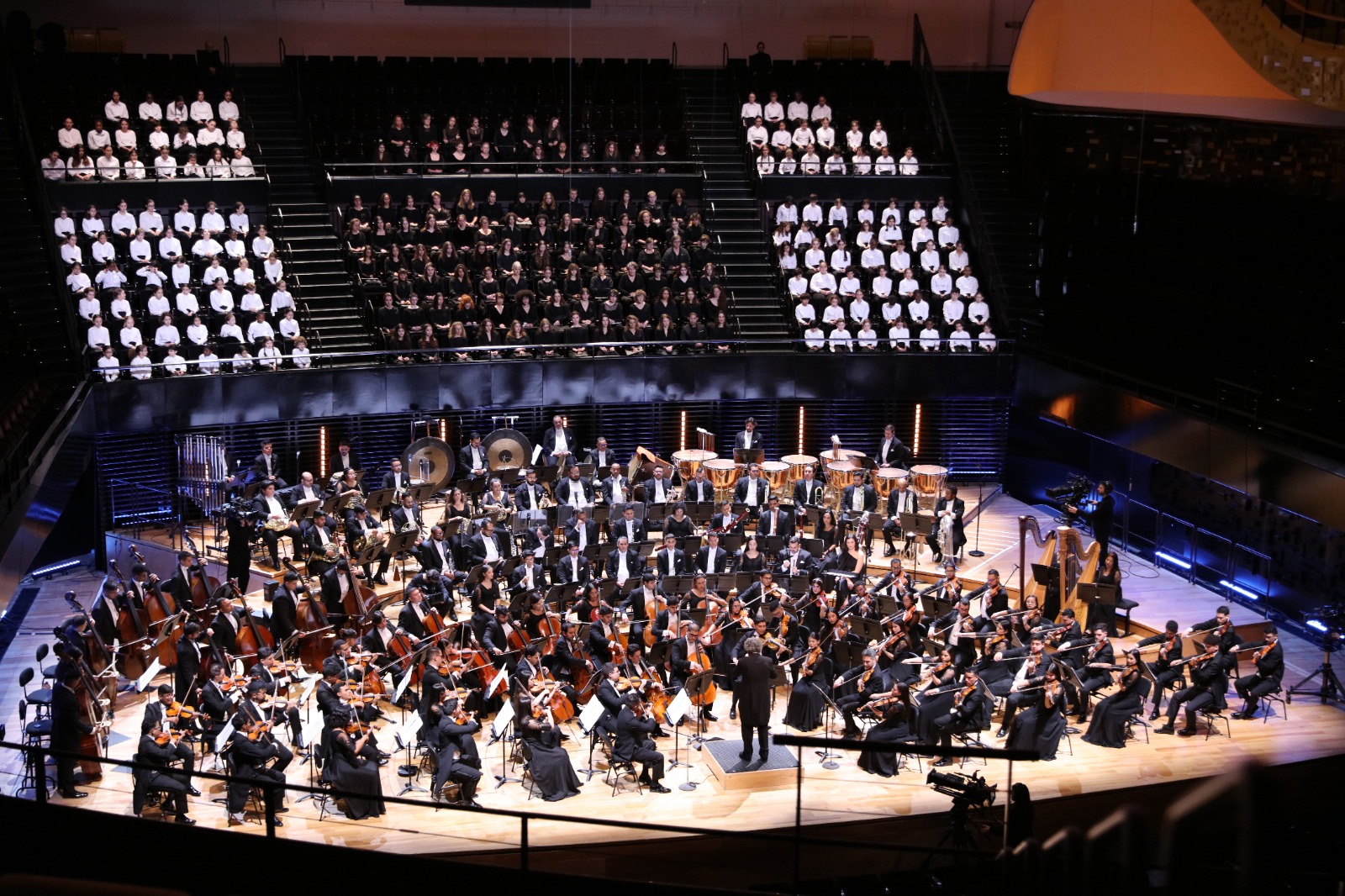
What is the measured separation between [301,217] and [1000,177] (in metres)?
12.9

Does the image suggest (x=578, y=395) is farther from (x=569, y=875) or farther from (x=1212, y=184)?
(x=569, y=875)

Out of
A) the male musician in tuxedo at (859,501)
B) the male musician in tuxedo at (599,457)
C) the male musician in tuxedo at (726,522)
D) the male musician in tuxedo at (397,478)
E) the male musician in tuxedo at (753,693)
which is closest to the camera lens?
the male musician in tuxedo at (753,693)

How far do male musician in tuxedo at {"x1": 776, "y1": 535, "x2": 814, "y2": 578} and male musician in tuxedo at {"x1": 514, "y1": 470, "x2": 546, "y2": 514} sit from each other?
3.76 metres

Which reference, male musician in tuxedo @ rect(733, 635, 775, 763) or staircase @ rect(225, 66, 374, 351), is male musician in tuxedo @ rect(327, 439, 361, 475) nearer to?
staircase @ rect(225, 66, 374, 351)

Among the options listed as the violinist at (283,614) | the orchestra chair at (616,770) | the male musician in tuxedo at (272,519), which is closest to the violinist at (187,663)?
the violinist at (283,614)

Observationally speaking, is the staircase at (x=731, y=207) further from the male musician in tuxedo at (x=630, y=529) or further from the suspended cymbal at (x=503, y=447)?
the male musician in tuxedo at (x=630, y=529)

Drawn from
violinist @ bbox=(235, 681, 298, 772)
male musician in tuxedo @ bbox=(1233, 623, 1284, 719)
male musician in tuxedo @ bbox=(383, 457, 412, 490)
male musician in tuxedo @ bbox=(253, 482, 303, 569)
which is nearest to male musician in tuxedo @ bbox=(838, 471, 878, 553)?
male musician in tuxedo @ bbox=(1233, 623, 1284, 719)

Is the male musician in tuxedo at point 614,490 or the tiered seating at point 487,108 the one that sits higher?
the tiered seating at point 487,108

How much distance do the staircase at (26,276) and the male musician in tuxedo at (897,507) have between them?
11835 mm

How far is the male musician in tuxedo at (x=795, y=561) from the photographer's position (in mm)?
17141

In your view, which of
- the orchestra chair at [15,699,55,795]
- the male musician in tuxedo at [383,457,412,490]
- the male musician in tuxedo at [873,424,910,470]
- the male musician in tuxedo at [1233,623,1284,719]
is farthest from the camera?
the male musician in tuxedo at [873,424,910,470]

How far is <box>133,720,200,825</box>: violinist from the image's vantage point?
12.0m

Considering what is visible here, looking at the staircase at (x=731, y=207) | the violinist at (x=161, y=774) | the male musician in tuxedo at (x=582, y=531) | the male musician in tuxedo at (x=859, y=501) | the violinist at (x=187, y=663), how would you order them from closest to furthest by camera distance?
the violinist at (x=161, y=774) < the violinist at (x=187, y=663) < the male musician in tuxedo at (x=582, y=531) < the male musician in tuxedo at (x=859, y=501) < the staircase at (x=731, y=207)

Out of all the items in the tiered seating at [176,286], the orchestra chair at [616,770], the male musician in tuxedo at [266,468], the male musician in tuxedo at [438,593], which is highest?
the tiered seating at [176,286]
